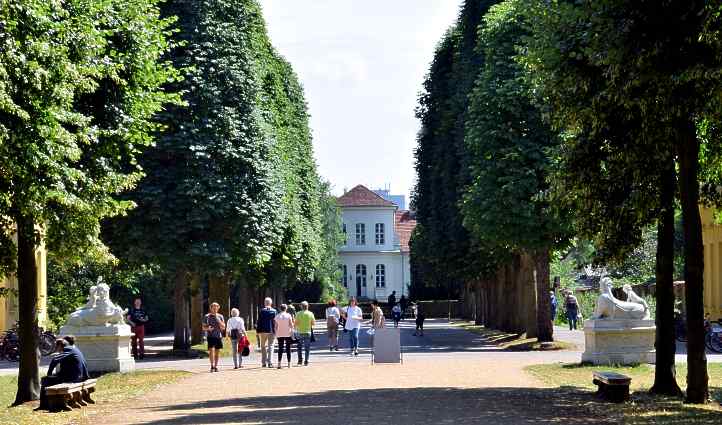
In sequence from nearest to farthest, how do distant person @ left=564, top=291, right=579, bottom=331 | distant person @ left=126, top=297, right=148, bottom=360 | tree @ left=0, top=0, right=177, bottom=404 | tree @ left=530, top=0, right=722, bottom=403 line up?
tree @ left=530, top=0, right=722, bottom=403, tree @ left=0, top=0, right=177, bottom=404, distant person @ left=126, top=297, right=148, bottom=360, distant person @ left=564, top=291, right=579, bottom=331

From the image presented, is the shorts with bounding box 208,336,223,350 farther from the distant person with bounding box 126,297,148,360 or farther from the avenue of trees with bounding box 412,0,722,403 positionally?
the avenue of trees with bounding box 412,0,722,403

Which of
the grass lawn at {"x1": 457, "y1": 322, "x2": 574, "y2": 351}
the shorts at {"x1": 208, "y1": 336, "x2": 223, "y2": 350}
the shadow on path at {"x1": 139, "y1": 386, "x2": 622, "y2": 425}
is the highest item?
the shorts at {"x1": 208, "y1": 336, "x2": 223, "y2": 350}

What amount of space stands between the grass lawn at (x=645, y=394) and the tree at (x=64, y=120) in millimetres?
8480

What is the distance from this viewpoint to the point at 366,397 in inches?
844

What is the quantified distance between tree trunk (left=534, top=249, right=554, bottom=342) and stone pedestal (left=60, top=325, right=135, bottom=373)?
1406cm

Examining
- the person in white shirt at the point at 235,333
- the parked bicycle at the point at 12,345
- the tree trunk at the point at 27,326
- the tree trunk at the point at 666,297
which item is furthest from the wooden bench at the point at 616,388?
the parked bicycle at the point at 12,345

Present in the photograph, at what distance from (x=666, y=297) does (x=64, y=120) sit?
9738mm

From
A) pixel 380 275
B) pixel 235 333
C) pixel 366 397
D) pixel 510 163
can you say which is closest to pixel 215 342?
pixel 235 333

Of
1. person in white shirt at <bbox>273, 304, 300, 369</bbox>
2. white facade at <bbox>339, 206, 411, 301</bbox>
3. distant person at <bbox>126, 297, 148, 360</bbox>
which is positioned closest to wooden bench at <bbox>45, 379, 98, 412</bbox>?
person in white shirt at <bbox>273, 304, 300, 369</bbox>

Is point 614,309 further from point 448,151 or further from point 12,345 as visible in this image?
point 448,151

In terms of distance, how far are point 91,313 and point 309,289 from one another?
2862 inches

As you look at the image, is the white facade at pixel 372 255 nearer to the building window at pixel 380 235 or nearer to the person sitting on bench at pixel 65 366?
the building window at pixel 380 235

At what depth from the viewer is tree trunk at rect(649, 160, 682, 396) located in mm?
20844

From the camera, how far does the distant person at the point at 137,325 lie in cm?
3706
